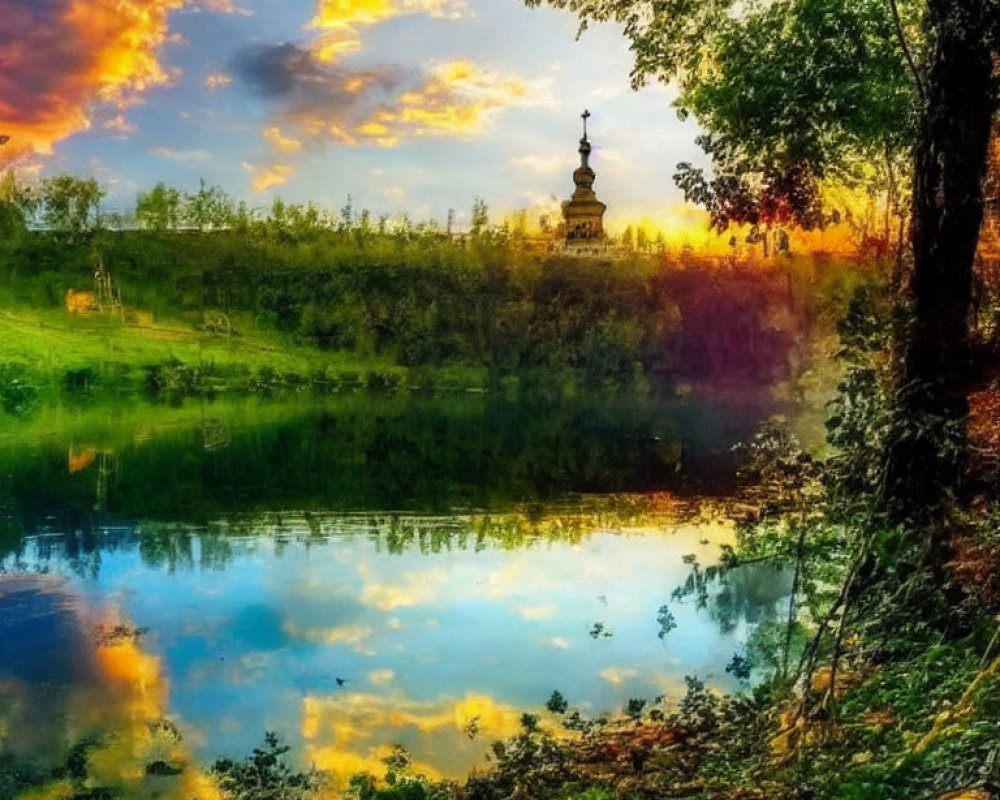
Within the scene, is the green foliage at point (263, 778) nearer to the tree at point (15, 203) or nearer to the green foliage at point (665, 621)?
the green foliage at point (665, 621)

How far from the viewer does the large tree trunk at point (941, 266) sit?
9031 mm

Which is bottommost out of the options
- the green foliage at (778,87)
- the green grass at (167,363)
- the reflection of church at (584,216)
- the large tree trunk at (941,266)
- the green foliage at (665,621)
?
the green foliage at (665,621)

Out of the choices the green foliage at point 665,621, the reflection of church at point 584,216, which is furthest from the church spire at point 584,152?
the green foliage at point 665,621

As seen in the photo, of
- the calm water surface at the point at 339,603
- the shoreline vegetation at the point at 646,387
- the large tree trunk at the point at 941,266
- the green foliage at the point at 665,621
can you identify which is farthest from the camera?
the green foliage at the point at 665,621

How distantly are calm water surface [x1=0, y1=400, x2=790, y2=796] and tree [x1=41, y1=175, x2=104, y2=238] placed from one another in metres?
83.5

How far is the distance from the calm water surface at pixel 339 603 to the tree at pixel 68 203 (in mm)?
83484

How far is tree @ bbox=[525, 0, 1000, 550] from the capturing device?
9078 millimetres

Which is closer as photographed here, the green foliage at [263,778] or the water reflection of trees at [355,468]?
the green foliage at [263,778]

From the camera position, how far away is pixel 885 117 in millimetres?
14578

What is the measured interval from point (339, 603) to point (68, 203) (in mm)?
106789

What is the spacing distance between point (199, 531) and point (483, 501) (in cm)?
828

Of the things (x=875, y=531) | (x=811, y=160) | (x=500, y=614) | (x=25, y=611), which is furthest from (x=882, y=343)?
(x=25, y=611)

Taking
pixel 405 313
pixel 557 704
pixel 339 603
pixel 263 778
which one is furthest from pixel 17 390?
pixel 263 778

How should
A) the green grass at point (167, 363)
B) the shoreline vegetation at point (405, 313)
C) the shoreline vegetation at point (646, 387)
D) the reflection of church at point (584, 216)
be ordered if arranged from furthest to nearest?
the reflection of church at point (584, 216), the shoreline vegetation at point (405, 313), the green grass at point (167, 363), the shoreline vegetation at point (646, 387)
